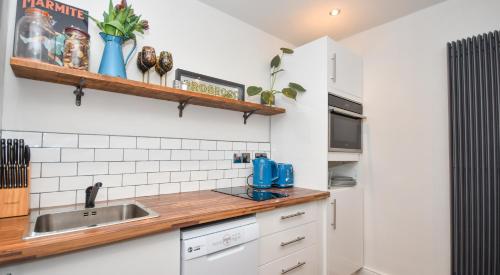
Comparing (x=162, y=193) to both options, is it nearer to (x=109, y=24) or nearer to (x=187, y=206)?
(x=187, y=206)

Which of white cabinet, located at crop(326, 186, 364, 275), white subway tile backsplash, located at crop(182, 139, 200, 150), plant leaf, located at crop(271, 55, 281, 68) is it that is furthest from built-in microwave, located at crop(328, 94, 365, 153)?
white subway tile backsplash, located at crop(182, 139, 200, 150)

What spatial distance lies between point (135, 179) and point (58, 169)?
0.41 m

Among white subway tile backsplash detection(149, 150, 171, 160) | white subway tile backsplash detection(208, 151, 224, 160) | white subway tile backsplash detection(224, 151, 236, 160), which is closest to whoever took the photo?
white subway tile backsplash detection(149, 150, 171, 160)

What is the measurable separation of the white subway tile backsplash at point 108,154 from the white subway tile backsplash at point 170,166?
273mm

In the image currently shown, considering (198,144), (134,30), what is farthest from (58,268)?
(134,30)

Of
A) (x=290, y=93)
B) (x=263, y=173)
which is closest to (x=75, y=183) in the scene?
(x=263, y=173)

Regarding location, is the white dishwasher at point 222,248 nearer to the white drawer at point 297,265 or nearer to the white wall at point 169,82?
the white drawer at point 297,265

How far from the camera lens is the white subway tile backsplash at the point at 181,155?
5.85ft

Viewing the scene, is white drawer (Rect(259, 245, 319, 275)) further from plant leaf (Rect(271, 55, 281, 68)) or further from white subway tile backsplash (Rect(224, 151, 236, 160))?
plant leaf (Rect(271, 55, 281, 68))

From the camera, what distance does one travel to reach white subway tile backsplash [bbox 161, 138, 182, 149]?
173 cm

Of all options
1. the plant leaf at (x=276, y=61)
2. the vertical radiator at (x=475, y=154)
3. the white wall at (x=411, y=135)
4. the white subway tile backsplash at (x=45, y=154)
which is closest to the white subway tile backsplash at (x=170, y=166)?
the white subway tile backsplash at (x=45, y=154)

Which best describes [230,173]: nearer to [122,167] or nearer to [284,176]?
[284,176]

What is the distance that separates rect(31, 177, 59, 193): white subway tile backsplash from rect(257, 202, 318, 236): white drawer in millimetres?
1144

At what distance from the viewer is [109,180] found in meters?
1.49
